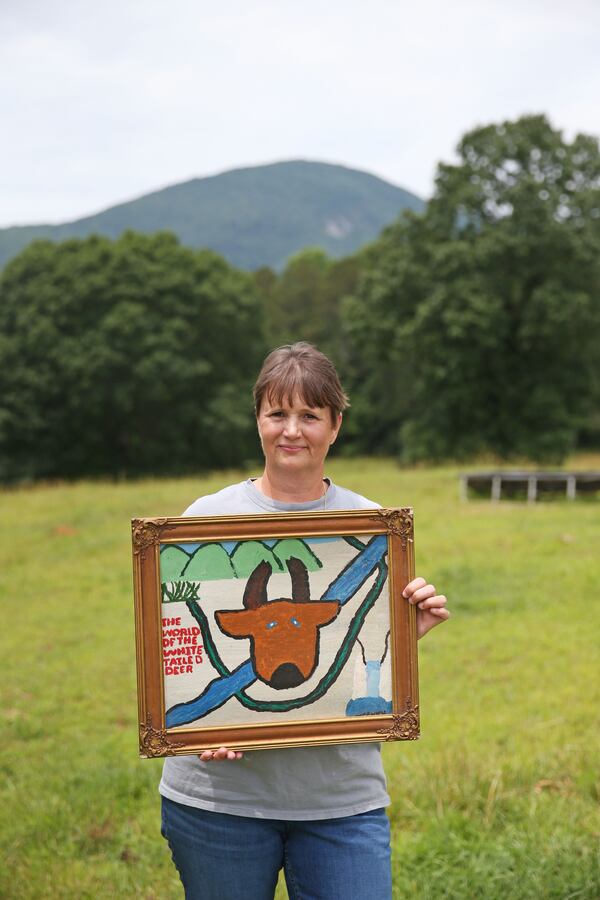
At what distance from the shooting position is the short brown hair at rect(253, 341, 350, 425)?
8.01 feet

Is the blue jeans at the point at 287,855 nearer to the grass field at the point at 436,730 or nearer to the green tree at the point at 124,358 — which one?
the grass field at the point at 436,730

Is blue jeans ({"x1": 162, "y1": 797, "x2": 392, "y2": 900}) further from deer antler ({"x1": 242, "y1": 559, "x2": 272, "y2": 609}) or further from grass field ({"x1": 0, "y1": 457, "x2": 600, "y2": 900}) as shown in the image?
grass field ({"x1": 0, "y1": 457, "x2": 600, "y2": 900})

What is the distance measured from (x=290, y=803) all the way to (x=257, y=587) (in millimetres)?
551

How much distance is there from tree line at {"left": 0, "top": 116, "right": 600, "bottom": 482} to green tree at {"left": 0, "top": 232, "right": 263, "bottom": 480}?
0.24 ft

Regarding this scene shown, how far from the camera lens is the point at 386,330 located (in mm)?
31156

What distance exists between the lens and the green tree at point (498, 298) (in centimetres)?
2898

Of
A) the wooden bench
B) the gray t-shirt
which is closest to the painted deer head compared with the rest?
the gray t-shirt

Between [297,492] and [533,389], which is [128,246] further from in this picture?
Result: [297,492]

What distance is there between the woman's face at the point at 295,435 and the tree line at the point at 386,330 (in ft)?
87.4

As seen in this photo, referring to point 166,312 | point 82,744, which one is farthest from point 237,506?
point 166,312

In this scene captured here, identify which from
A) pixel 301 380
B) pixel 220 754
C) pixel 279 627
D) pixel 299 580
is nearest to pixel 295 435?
pixel 301 380

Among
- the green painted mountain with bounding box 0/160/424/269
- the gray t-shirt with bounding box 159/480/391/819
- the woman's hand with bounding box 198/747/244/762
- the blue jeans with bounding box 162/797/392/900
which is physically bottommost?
the blue jeans with bounding box 162/797/392/900

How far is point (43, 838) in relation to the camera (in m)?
4.52

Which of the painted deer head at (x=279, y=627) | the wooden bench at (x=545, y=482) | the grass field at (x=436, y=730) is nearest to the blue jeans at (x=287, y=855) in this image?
the painted deer head at (x=279, y=627)
